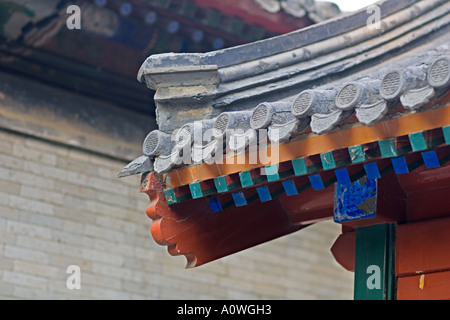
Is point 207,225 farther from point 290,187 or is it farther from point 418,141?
point 418,141

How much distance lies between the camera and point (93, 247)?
27.0ft

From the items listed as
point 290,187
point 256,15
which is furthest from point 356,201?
point 256,15

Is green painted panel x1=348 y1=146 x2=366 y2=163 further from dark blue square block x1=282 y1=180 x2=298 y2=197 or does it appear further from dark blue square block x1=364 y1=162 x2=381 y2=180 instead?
dark blue square block x1=282 y1=180 x2=298 y2=197

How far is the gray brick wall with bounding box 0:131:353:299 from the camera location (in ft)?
25.6

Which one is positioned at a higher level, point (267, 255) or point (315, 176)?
point (267, 255)

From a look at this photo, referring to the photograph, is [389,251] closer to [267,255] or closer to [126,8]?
[126,8]

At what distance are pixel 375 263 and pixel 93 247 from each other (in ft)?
12.4

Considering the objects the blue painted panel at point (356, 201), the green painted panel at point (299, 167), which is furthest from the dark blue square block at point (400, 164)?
the blue painted panel at point (356, 201)

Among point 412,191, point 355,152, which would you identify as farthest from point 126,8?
point 355,152

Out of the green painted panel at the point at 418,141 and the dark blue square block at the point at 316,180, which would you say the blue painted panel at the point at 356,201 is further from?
the green painted panel at the point at 418,141

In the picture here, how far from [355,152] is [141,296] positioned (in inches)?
187

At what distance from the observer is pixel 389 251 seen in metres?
4.84

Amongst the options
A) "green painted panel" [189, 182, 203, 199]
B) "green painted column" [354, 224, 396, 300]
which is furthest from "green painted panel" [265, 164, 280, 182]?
"green painted column" [354, 224, 396, 300]

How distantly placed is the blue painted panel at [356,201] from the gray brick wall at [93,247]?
3650 millimetres
